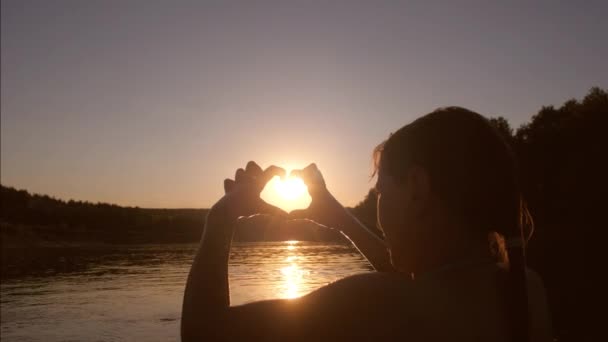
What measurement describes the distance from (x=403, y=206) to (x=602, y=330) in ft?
41.6

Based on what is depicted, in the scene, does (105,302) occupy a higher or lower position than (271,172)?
lower

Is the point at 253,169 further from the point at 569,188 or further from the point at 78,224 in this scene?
the point at 78,224

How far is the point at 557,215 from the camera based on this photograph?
5684cm

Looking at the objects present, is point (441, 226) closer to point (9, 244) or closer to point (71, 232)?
point (9, 244)

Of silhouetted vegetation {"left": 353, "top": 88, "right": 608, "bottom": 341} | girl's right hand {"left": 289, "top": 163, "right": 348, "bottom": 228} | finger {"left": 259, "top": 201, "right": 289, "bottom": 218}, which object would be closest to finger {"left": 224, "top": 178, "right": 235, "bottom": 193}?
finger {"left": 259, "top": 201, "right": 289, "bottom": 218}

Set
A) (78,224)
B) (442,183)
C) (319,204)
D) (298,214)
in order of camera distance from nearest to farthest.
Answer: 1. (442,183)
2. (298,214)
3. (319,204)
4. (78,224)

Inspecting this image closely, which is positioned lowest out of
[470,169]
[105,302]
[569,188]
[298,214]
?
[105,302]

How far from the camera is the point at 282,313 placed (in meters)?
1.47

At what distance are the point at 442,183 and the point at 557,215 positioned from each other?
199ft

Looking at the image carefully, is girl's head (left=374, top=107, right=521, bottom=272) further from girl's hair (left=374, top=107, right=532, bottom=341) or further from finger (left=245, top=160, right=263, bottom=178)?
finger (left=245, top=160, right=263, bottom=178)

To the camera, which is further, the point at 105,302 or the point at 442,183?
the point at 105,302

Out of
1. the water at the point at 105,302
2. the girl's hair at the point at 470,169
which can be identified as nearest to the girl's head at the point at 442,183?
the girl's hair at the point at 470,169

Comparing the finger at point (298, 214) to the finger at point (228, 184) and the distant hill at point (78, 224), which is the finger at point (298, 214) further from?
the distant hill at point (78, 224)

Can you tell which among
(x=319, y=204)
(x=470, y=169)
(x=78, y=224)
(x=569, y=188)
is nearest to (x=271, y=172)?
(x=319, y=204)
